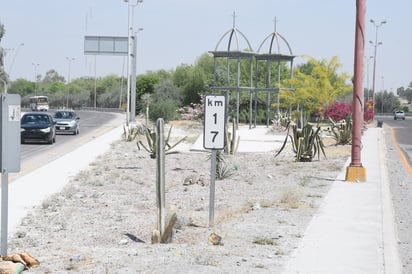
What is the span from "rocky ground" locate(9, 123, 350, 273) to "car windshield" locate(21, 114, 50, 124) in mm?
13174

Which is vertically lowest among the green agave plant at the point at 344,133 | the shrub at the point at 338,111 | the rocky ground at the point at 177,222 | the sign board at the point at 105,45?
the rocky ground at the point at 177,222

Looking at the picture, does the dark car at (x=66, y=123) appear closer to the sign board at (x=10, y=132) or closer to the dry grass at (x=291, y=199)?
the dry grass at (x=291, y=199)

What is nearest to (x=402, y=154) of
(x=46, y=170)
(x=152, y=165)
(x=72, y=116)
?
(x=152, y=165)

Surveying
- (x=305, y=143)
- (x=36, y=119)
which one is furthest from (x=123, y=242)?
(x=36, y=119)

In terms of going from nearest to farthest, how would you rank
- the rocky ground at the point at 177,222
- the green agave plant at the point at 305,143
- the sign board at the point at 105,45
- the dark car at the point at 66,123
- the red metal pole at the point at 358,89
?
1. the rocky ground at the point at 177,222
2. the red metal pole at the point at 358,89
3. the green agave plant at the point at 305,143
4. the dark car at the point at 66,123
5. the sign board at the point at 105,45

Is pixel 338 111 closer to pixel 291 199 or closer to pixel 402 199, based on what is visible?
pixel 402 199

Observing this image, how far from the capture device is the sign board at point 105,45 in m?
57.6

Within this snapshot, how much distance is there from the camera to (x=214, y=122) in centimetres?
1073

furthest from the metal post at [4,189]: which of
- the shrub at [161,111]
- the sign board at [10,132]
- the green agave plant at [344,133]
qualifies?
the shrub at [161,111]

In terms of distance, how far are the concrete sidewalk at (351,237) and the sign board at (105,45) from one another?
4301 centimetres

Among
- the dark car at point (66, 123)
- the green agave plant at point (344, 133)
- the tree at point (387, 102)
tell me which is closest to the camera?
the green agave plant at point (344, 133)

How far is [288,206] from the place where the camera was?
13.3 m

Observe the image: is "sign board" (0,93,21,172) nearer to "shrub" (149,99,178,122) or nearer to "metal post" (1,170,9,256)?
"metal post" (1,170,9,256)

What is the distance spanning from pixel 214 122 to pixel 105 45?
48.4 m
